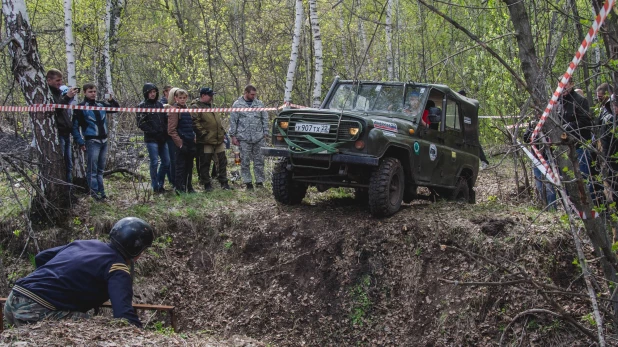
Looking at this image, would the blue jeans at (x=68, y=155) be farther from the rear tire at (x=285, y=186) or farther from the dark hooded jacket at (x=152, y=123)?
the rear tire at (x=285, y=186)

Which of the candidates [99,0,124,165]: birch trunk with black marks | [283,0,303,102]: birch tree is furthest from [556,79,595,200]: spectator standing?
[99,0,124,165]: birch trunk with black marks

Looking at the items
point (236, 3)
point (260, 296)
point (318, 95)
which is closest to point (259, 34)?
point (236, 3)

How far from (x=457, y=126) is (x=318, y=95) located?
3.00 meters

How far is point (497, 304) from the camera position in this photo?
6.51 metres

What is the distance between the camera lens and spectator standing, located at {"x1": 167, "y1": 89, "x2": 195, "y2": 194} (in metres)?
9.19

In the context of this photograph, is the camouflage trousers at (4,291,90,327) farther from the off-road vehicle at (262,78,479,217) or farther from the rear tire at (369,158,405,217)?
the rear tire at (369,158,405,217)

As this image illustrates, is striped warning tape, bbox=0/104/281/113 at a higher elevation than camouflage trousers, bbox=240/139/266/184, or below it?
higher

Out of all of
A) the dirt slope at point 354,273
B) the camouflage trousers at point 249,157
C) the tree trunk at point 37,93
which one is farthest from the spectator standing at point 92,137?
the camouflage trousers at point 249,157

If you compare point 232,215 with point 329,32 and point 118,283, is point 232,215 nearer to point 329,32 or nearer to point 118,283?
point 118,283

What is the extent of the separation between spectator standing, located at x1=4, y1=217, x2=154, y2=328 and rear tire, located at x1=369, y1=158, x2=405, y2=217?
142 inches

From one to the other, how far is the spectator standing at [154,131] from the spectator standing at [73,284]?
191 inches

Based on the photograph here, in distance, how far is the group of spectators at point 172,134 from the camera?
8375mm

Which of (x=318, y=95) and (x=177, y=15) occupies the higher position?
(x=177, y=15)

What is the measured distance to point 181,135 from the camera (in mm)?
9344
